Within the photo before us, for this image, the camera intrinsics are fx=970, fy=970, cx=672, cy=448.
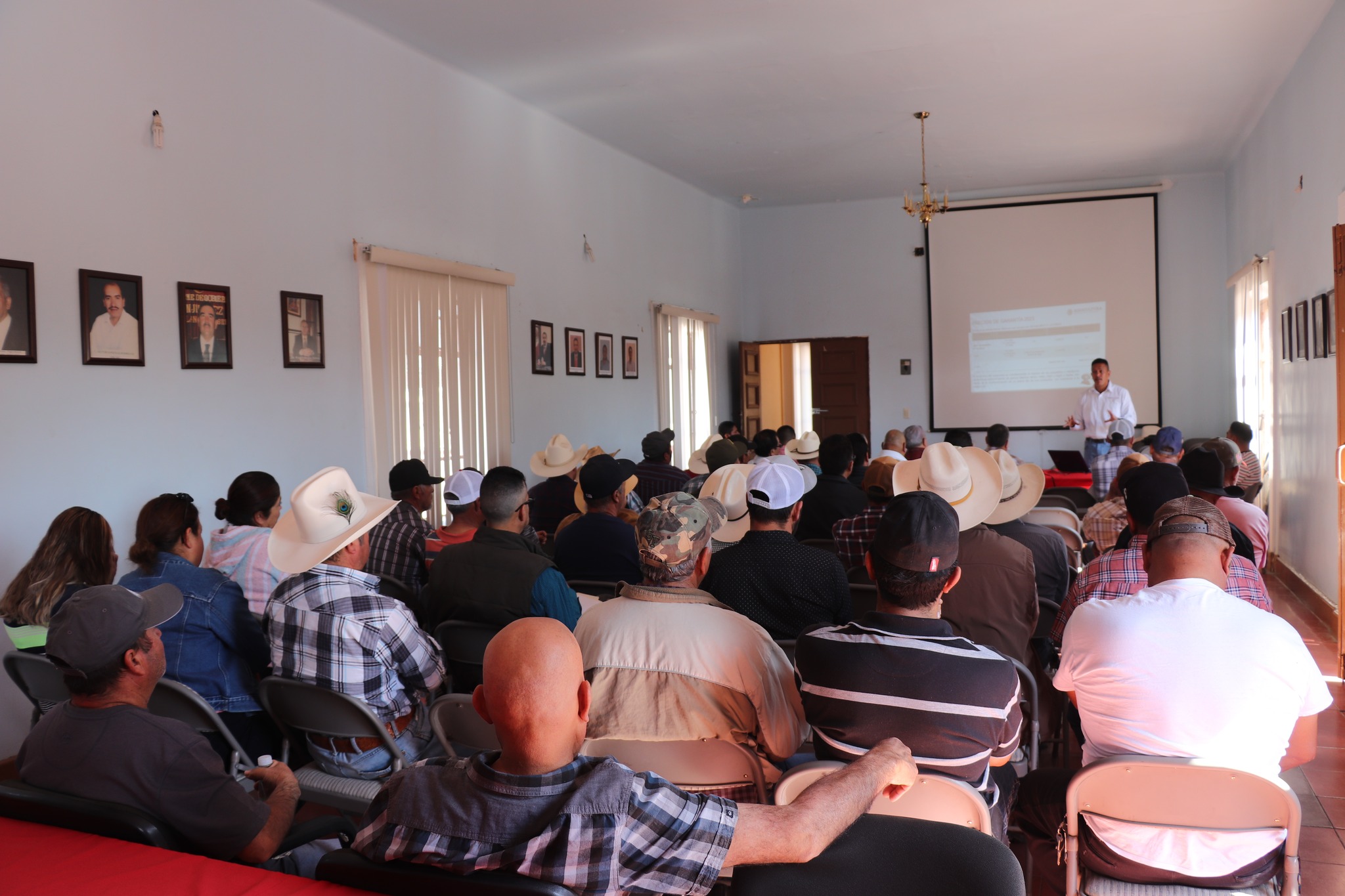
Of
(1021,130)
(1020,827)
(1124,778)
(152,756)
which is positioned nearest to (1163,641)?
(1124,778)

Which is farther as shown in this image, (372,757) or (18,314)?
(18,314)

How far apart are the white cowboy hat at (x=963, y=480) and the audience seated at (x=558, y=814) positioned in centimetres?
222

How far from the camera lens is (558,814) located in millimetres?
1279

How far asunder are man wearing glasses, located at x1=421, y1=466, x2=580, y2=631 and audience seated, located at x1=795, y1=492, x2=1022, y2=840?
4.13 ft

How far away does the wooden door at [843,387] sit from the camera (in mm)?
12625

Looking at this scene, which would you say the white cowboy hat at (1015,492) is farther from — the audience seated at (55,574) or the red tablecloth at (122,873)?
the audience seated at (55,574)

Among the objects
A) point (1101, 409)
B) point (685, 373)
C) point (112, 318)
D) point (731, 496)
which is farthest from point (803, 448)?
point (112, 318)

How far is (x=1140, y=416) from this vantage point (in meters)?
11.6

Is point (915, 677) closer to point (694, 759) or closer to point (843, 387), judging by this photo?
point (694, 759)

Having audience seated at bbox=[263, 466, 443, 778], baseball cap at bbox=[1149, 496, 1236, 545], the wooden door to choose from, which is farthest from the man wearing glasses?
the wooden door

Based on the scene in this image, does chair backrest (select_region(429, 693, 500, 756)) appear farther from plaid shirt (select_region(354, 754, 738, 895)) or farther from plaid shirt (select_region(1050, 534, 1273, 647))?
plaid shirt (select_region(1050, 534, 1273, 647))

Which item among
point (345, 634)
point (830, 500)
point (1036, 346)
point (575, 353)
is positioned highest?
point (1036, 346)

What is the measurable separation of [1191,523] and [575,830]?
1.66m

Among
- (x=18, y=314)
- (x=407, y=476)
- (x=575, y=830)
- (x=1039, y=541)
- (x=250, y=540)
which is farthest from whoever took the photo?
(x=407, y=476)
